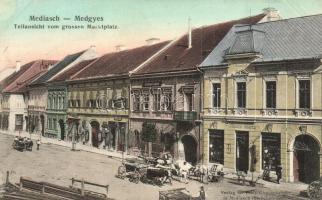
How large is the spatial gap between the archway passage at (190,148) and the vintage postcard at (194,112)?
60 mm

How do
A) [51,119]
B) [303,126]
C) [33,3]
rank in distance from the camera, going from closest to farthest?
[33,3] < [303,126] < [51,119]

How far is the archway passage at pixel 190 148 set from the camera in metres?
19.9

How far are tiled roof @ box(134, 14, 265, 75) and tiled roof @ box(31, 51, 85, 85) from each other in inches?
466

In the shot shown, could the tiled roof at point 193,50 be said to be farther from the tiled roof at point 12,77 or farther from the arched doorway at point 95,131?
the tiled roof at point 12,77

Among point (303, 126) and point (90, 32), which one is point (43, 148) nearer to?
point (90, 32)

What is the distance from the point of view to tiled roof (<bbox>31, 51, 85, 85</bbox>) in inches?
1312

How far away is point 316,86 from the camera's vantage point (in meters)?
15.0

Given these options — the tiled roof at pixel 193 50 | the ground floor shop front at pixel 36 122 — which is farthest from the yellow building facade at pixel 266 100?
the ground floor shop front at pixel 36 122

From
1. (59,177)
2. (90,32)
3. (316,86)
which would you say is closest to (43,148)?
(59,177)

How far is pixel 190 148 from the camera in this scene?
20.1 meters

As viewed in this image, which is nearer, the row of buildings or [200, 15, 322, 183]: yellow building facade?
[200, 15, 322, 183]: yellow building facade

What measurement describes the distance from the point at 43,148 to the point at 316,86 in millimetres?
16129

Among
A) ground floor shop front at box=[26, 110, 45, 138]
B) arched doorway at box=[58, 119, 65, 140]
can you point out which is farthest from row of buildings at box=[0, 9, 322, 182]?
ground floor shop front at box=[26, 110, 45, 138]

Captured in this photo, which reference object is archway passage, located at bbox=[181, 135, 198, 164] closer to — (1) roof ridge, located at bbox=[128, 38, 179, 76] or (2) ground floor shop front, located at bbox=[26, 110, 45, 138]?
(1) roof ridge, located at bbox=[128, 38, 179, 76]
